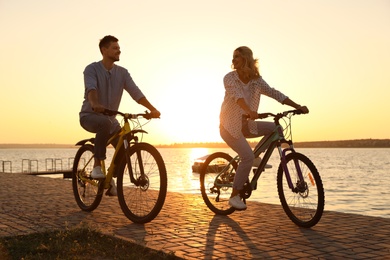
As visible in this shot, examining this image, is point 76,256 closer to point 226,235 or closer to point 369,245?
point 226,235

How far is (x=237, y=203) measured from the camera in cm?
659

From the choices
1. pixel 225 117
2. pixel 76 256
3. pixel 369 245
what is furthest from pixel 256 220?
pixel 76 256

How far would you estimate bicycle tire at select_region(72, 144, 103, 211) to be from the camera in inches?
293

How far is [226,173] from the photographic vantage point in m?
7.23

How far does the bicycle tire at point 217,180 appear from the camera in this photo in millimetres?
7203

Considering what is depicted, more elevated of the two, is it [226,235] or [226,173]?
[226,173]

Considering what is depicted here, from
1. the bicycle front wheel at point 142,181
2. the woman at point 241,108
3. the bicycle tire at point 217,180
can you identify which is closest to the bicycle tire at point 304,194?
the woman at point 241,108

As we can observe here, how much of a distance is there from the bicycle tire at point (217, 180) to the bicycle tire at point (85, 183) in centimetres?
146

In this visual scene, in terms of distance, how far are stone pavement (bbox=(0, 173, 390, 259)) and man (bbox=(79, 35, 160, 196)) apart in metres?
0.88

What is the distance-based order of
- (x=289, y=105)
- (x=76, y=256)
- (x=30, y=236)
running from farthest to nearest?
(x=289, y=105)
(x=30, y=236)
(x=76, y=256)

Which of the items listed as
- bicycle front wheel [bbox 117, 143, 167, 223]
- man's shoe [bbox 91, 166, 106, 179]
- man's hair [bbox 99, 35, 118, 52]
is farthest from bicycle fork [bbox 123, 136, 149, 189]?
man's hair [bbox 99, 35, 118, 52]

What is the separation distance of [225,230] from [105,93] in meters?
2.43

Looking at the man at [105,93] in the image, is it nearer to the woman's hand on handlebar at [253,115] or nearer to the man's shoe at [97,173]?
the man's shoe at [97,173]

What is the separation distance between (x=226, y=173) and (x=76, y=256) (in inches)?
118
